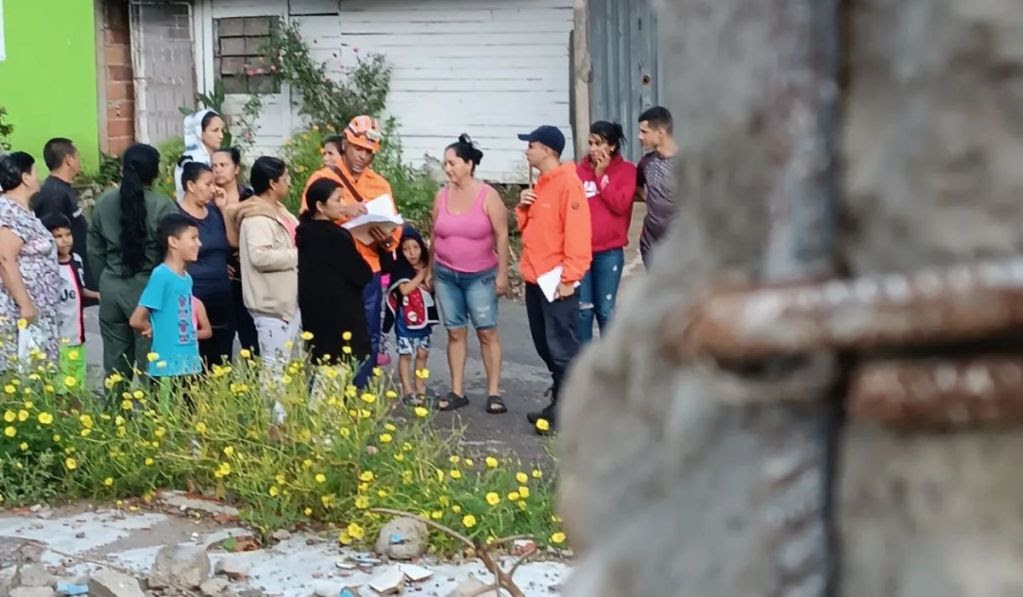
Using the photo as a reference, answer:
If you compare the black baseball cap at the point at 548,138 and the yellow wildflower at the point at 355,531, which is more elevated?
the black baseball cap at the point at 548,138

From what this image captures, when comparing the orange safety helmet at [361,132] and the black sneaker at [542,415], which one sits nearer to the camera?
the black sneaker at [542,415]

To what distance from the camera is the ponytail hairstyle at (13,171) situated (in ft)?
23.2

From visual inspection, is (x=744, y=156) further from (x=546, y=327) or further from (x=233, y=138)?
(x=233, y=138)

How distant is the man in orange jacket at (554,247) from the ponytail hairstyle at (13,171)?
8.57ft

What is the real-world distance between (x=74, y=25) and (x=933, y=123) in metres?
15.2

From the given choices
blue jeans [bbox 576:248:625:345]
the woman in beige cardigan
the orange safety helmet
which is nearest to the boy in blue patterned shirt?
the woman in beige cardigan

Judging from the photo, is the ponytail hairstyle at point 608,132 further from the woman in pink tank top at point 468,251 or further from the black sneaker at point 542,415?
the black sneaker at point 542,415

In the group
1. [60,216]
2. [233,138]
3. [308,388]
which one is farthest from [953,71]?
[233,138]

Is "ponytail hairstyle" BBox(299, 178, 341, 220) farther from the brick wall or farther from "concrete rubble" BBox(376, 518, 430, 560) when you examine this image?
the brick wall

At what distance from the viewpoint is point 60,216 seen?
296 inches

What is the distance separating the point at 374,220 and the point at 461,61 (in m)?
6.81

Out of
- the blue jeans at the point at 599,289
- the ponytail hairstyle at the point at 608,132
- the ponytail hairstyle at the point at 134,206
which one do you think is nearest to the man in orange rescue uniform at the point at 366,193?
the ponytail hairstyle at the point at 134,206

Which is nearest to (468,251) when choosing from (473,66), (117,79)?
(473,66)

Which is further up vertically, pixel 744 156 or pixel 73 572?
pixel 744 156
